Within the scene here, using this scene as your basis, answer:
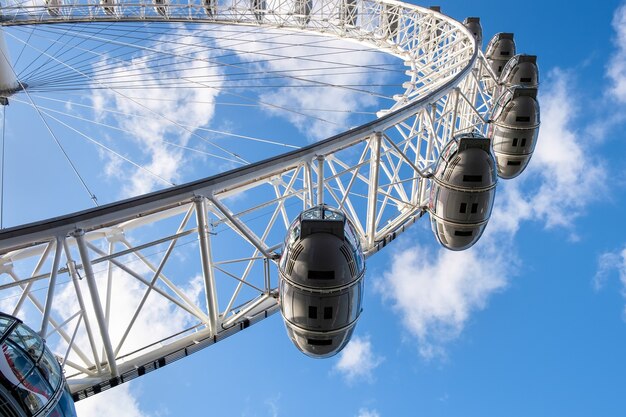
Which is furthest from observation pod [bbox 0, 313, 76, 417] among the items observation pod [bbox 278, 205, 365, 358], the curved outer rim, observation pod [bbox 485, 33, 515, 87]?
observation pod [bbox 485, 33, 515, 87]

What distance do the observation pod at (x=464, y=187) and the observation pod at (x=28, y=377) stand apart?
877cm

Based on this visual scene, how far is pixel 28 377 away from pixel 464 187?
9314mm

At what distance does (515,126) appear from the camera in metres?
17.2

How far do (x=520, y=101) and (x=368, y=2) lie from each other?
14593 millimetres

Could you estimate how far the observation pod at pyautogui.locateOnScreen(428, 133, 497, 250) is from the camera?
1186 cm

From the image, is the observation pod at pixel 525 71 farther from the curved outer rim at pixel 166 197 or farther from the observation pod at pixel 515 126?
the curved outer rim at pixel 166 197

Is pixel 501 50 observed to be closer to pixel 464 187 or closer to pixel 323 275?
pixel 464 187

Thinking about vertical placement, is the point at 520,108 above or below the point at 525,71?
below

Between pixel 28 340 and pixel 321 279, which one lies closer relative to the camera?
pixel 28 340

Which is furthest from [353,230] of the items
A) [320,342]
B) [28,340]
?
[28,340]

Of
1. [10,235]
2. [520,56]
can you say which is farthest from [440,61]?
[10,235]

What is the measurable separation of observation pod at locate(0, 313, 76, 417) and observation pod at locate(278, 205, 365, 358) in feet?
12.3

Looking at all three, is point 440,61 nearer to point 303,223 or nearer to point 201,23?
point 201,23

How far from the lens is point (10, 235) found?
7578 millimetres
